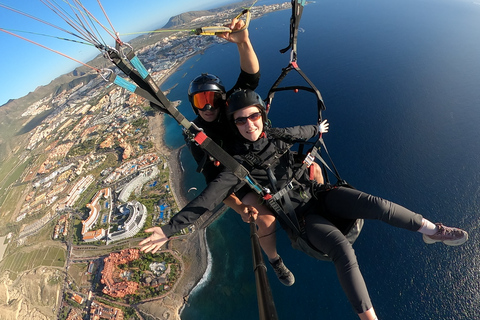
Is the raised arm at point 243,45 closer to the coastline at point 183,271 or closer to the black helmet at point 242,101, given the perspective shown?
the black helmet at point 242,101

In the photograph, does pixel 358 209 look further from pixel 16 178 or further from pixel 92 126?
pixel 16 178

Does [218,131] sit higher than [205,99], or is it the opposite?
[205,99]

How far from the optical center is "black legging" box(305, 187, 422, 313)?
2.35 metres

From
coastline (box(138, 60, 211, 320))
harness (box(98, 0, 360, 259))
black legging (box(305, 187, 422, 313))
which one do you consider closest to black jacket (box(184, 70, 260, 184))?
harness (box(98, 0, 360, 259))

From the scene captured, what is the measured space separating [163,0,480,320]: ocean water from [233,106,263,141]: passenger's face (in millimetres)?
19583

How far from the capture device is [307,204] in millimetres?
3355

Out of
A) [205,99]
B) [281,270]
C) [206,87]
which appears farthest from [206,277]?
[206,87]

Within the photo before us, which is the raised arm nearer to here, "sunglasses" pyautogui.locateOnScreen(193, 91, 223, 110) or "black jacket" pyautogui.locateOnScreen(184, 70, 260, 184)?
"black jacket" pyautogui.locateOnScreen(184, 70, 260, 184)

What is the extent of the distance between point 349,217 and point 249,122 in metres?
1.87

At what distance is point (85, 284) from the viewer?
2408 cm

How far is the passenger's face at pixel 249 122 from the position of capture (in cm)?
303

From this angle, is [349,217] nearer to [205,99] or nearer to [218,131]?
[218,131]

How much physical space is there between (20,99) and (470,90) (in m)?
202

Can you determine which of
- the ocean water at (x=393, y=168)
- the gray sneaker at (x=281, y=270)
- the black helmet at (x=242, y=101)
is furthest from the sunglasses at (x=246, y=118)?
the ocean water at (x=393, y=168)
